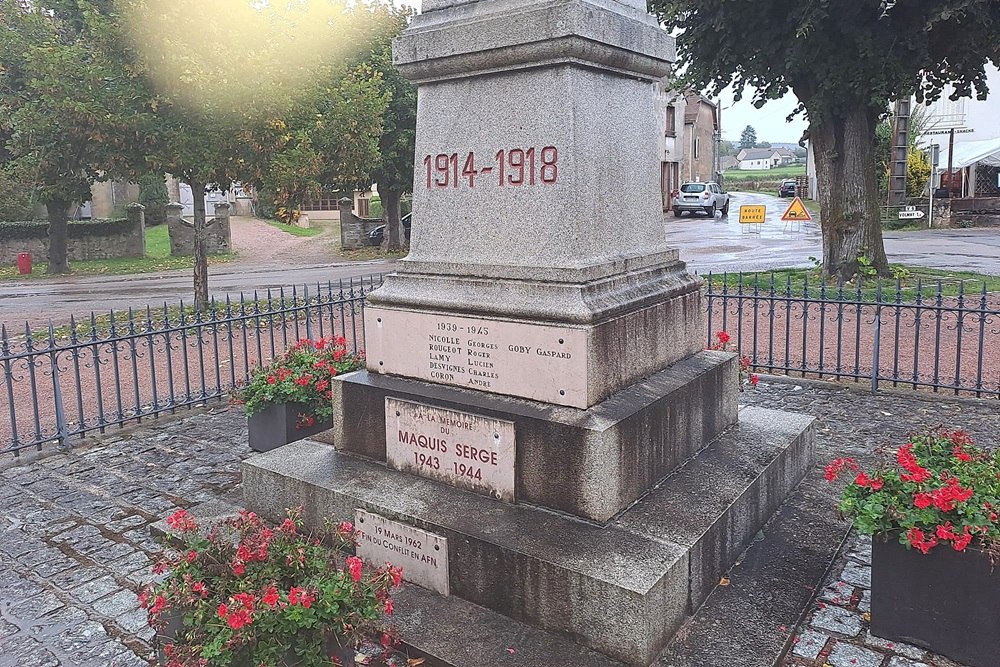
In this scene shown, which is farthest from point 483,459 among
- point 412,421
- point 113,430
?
point 113,430

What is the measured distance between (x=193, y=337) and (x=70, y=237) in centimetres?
1725

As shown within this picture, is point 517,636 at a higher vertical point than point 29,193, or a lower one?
lower

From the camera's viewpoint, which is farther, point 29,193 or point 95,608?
point 29,193

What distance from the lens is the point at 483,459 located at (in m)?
3.99

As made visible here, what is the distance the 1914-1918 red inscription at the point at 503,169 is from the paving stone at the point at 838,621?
7.83 ft

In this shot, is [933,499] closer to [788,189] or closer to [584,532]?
[584,532]

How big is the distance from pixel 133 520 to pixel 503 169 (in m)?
3.19

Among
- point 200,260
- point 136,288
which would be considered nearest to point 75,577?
point 200,260

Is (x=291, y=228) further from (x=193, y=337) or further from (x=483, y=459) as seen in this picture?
(x=483, y=459)

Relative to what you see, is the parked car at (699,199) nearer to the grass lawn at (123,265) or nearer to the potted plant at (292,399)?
the grass lawn at (123,265)

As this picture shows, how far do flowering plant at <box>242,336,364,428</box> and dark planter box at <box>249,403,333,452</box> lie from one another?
5cm

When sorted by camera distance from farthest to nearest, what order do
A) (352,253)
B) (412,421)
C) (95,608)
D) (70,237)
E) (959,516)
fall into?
(352,253) < (70,237) < (412,421) < (95,608) < (959,516)

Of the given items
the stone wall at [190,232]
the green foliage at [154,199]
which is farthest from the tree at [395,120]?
the green foliage at [154,199]

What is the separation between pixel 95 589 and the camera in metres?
4.05
